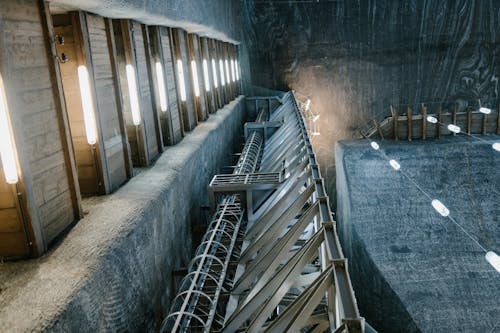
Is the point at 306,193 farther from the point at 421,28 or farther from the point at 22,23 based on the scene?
the point at 421,28

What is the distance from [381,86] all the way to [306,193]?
16.8m

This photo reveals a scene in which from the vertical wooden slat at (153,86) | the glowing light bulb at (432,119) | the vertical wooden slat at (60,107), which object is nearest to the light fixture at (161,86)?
the vertical wooden slat at (153,86)

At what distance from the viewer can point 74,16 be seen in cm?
512

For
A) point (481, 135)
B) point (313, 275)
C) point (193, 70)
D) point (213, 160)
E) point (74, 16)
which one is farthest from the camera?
point (481, 135)

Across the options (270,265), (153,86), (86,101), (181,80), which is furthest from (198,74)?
(270,265)

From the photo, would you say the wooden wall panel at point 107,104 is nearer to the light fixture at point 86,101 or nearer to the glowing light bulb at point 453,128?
the light fixture at point 86,101

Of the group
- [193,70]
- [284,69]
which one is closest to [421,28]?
[284,69]

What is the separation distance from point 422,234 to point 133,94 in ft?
29.1

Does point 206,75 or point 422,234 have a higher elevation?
point 206,75

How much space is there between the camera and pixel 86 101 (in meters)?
5.16

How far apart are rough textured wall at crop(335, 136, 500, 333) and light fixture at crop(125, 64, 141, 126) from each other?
24.5 feet

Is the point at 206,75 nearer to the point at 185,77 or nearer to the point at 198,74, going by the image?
the point at 198,74

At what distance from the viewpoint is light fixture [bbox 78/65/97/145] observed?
5148mm

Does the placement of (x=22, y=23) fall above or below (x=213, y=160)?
above
